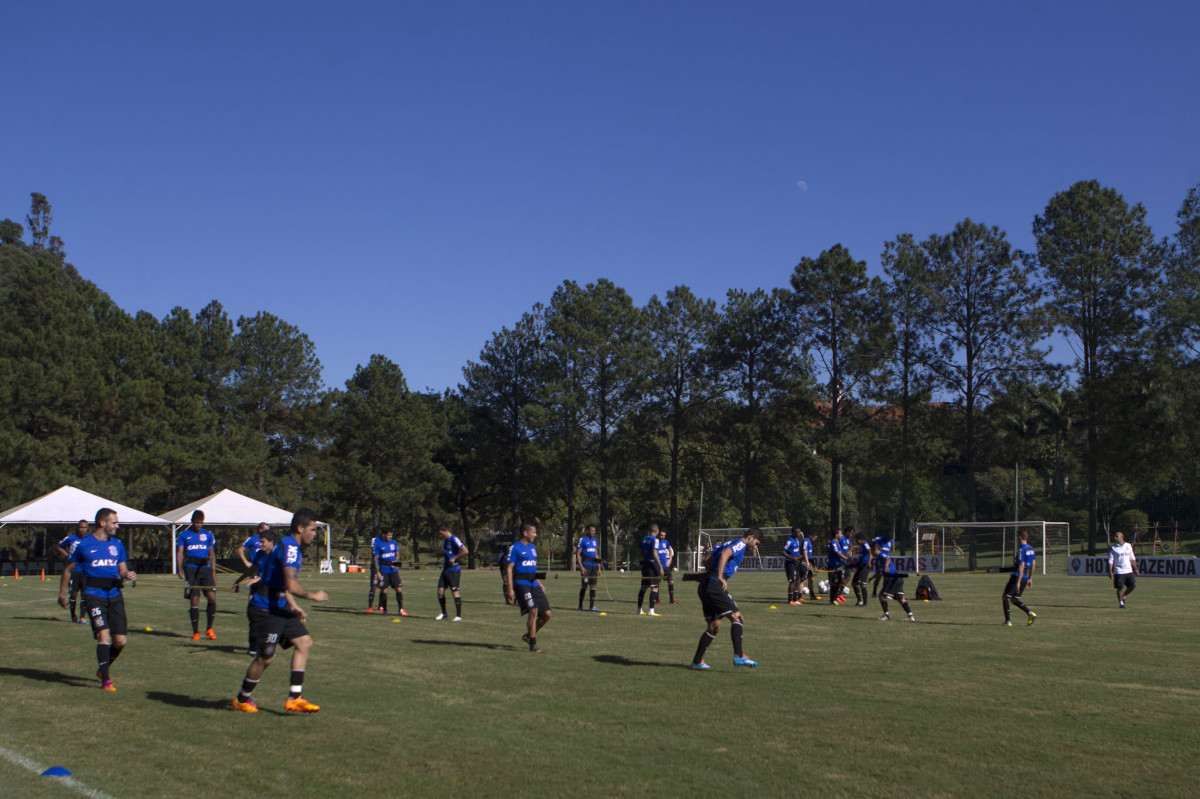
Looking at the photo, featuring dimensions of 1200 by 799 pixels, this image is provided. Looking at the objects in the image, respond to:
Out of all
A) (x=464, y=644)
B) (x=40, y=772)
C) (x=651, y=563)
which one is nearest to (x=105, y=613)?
(x=40, y=772)

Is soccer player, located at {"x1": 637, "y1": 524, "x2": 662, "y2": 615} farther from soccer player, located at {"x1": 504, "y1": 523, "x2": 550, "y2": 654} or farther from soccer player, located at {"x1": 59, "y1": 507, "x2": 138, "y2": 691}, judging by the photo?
soccer player, located at {"x1": 59, "y1": 507, "x2": 138, "y2": 691}

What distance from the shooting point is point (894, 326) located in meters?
58.5

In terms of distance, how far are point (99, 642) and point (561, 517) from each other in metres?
70.6

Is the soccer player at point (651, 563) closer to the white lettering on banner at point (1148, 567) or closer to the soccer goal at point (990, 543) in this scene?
the white lettering on banner at point (1148, 567)

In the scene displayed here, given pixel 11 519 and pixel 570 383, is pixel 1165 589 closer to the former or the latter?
pixel 570 383

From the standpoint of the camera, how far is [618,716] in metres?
10.1

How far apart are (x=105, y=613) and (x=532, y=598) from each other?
6.06 m

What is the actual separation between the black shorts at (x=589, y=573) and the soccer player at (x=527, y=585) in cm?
771

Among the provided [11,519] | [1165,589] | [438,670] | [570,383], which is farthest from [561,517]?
[438,670]

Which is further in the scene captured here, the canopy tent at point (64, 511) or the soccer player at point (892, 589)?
the canopy tent at point (64, 511)

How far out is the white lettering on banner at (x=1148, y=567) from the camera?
4144 centimetres

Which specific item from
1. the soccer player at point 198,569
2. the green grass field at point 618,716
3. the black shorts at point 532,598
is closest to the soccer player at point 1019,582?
the green grass field at point 618,716

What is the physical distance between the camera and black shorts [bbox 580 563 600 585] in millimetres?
23742

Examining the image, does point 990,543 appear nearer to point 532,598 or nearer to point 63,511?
point 532,598
